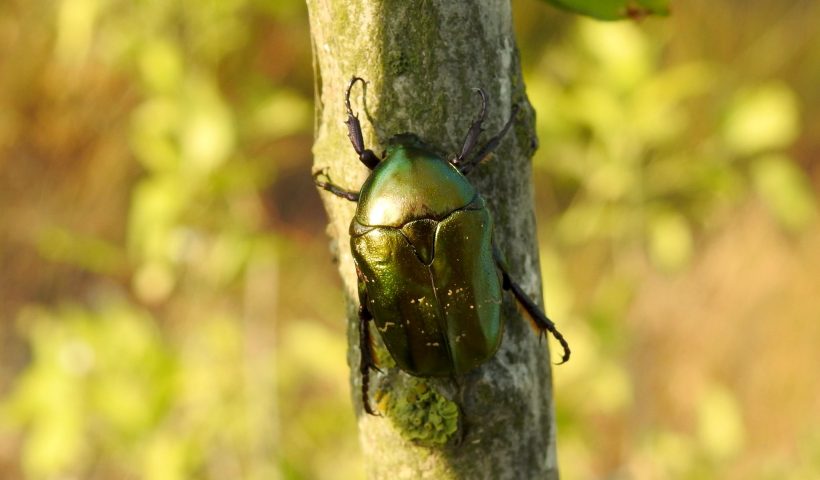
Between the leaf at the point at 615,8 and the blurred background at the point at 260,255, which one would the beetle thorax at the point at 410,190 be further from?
the blurred background at the point at 260,255

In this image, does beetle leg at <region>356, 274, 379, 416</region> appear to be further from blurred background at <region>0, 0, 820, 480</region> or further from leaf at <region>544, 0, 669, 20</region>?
blurred background at <region>0, 0, 820, 480</region>

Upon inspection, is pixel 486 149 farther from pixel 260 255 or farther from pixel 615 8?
pixel 260 255

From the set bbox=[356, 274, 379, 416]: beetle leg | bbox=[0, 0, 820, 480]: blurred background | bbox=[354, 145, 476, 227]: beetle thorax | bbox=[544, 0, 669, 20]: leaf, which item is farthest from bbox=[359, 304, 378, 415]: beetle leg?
bbox=[0, 0, 820, 480]: blurred background

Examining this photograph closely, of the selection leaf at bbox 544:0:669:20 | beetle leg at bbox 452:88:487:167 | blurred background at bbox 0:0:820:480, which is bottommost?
blurred background at bbox 0:0:820:480

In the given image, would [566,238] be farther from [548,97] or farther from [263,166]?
[263,166]

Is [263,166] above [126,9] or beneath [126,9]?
beneath

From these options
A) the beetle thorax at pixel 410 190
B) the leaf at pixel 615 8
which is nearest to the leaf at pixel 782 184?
the leaf at pixel 615 8

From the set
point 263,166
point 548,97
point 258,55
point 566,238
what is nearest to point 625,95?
point 548,97
